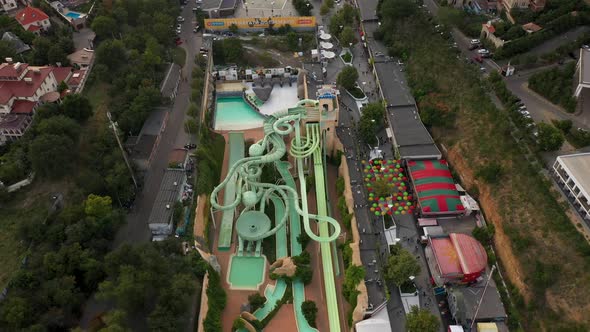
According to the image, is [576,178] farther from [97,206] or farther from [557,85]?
[97,206]

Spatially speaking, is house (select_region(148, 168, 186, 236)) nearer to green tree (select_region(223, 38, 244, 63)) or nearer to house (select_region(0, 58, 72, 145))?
house (select_region(0, 58, 72, 145))

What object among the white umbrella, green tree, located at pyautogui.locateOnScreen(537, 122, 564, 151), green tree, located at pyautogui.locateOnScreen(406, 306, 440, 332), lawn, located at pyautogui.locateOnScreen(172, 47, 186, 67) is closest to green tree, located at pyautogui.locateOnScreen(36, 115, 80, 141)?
lawn, located at pyautogui.locateOnScreen(172, 47, 186, 67)

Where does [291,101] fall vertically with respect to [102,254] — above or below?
above

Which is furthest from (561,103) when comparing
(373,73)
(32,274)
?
(32,274)

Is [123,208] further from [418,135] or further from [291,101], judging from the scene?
[418,135]

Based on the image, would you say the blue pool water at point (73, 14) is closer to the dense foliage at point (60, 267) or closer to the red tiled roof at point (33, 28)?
the red tiled roof at point (33, 28)

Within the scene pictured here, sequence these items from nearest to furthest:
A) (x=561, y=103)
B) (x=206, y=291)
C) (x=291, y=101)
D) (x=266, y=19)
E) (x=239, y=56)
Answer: (x=206, y=291) < (x=561, y=103) < (x=291, y=101) < (x=239, y=56) < (x=266, y=19)

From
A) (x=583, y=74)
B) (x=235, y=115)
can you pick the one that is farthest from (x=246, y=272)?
(x=583, y=74)
